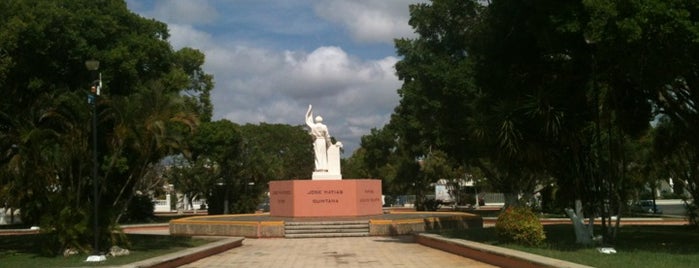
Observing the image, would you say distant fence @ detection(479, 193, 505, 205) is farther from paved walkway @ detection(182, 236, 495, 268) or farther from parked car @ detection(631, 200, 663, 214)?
paved walkway @ detection(182, 236, 495, 268)

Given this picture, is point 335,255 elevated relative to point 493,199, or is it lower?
lower

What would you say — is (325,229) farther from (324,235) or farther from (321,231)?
(324,235)

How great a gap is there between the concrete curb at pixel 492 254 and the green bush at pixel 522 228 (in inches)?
36.9

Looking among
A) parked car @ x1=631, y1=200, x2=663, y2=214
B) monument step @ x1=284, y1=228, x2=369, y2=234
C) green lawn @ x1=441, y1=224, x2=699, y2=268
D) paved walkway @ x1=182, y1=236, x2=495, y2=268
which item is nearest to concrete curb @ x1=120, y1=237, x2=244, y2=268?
paved walkway @ x1=182, y1=236, x2=495, y2=268

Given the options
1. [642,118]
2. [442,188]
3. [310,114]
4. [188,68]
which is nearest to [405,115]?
[310,114]

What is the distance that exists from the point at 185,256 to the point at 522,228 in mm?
8049

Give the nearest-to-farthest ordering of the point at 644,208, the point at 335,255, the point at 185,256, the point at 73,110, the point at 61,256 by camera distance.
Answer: the point at 185,256 → the point at 61,256 → the point at 73,110 → the point at 335,255 → the point at 644,208

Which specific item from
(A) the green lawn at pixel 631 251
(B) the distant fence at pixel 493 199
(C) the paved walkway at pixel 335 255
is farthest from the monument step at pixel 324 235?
(B) the distant fence at pixel 493 199

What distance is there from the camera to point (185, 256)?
16.4 m

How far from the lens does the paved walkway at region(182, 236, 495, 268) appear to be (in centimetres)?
1599

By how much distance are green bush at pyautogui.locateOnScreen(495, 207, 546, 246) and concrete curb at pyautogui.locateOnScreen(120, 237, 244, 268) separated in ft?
24.8

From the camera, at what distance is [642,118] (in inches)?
788

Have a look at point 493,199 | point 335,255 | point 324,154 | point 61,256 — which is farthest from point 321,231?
point 493,199

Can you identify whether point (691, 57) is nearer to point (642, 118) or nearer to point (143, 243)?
point (642, 118)
